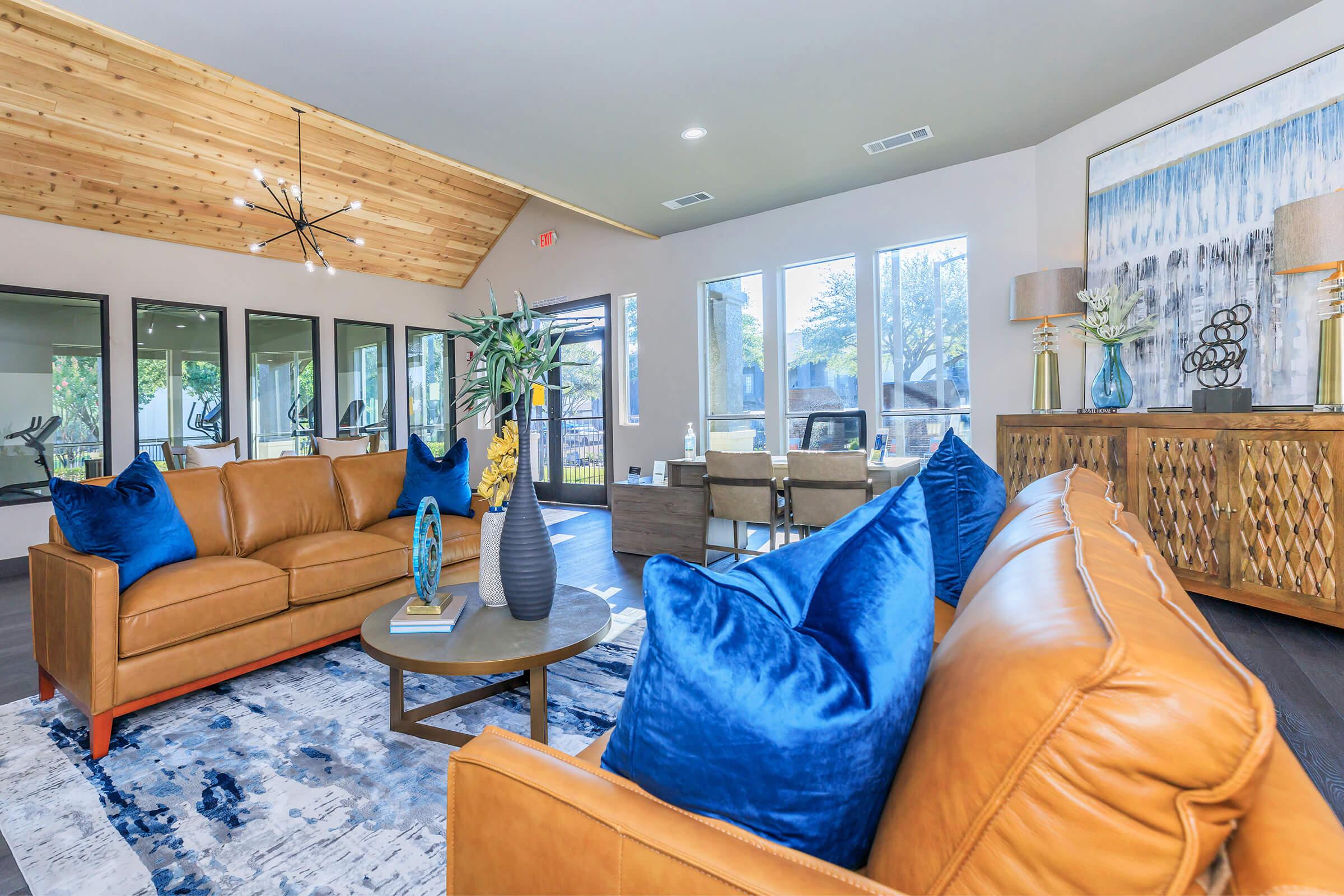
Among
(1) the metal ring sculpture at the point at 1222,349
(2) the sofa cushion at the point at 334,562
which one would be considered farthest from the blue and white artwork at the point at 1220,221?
(2) the sofa cushion at the point at 334,562

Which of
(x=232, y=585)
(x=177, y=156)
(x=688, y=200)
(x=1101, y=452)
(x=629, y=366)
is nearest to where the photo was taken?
(x=232, y=585)

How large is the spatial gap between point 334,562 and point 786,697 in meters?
2.62

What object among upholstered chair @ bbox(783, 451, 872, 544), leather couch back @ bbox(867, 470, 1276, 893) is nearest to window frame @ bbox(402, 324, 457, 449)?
upholstered chair @ bbox(783, 451, 872, 544)

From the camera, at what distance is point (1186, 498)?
3.00m

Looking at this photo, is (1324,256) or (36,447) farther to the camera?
(36,447)

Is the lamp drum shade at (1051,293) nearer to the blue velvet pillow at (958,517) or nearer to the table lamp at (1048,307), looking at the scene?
the table lamp at (1048,307)

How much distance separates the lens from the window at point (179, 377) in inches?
219

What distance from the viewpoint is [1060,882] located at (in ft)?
1.64

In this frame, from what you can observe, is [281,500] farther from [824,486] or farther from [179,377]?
[179,377]

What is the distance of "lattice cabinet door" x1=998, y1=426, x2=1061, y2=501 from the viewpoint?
3.64 metres

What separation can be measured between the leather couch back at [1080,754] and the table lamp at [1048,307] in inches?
149

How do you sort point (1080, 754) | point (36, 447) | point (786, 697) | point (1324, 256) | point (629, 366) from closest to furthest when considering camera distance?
point (1080, 754) → point (786, 697) → point (1324, 256) → point (36, 447) → point (629, 366)

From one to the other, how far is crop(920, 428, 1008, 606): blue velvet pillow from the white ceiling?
2409 millimetres

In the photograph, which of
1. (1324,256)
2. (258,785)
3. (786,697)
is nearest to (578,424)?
(258,785)
